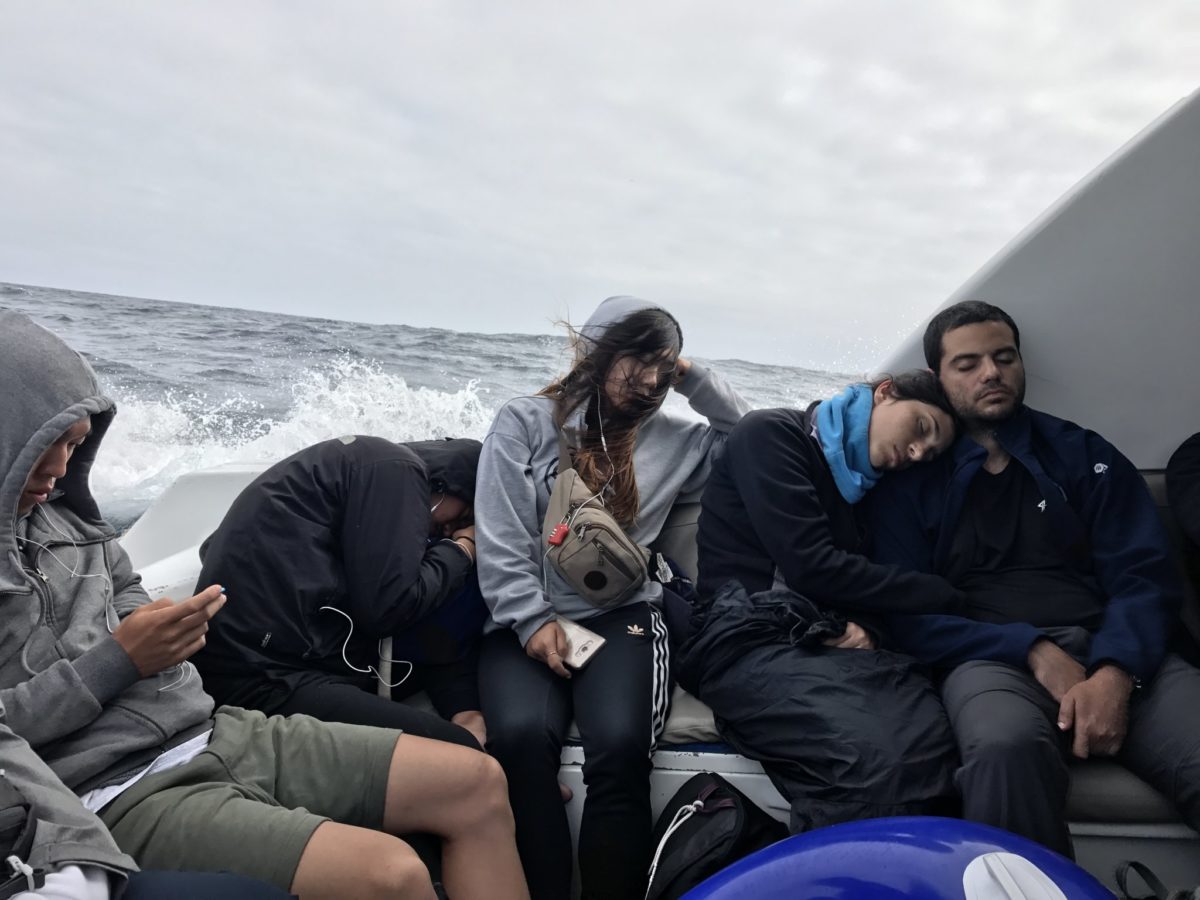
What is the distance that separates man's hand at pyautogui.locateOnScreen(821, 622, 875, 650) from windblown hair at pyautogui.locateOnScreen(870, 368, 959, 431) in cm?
65

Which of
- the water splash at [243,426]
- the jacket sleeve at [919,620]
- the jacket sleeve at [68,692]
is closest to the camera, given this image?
the jacket sleeve at [68,692]


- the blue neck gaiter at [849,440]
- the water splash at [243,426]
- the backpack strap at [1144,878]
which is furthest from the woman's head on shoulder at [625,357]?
the water splash at [243,426]

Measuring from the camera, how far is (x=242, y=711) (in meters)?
1.47

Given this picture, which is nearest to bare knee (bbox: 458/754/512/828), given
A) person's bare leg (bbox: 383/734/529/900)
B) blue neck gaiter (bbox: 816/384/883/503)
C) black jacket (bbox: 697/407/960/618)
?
person's bare leg (bbox: 383/734/529/900)

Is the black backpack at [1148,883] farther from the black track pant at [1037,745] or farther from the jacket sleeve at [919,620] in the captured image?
the jacket sleeve at [919,620]

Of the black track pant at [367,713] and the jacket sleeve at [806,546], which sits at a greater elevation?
the jacket sleeve at [806,546]

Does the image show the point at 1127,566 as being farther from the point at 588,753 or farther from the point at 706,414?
the point at 588,753

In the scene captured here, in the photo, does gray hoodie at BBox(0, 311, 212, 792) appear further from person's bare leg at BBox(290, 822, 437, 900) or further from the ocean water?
the ocean water

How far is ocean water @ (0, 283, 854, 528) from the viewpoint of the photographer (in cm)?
439

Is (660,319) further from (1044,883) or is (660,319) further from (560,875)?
(1044,883)

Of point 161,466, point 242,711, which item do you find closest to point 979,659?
point 242,711

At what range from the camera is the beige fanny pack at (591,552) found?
189cm

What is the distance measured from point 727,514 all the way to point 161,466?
12.0 ft

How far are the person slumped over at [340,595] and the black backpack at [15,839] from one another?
2.07 feet
